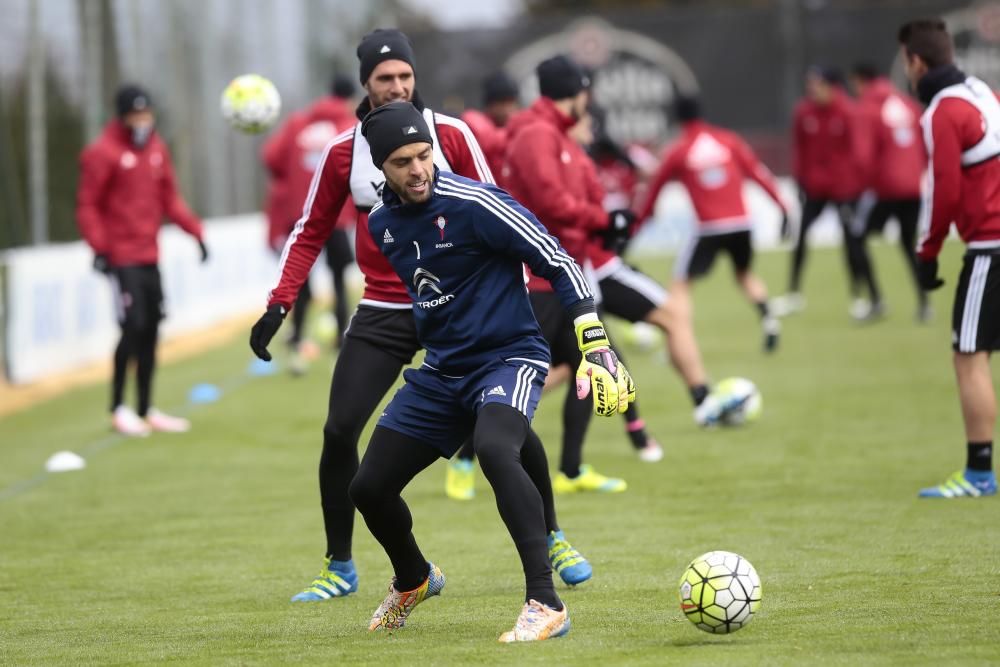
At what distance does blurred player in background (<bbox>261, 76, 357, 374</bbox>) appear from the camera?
15195mm

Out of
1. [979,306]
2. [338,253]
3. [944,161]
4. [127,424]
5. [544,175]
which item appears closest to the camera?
[944,161]

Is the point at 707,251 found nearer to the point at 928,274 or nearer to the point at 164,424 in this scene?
the point at 164,424

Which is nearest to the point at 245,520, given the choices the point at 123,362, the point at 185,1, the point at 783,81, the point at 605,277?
the point at 605,277

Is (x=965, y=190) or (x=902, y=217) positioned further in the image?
(x=902, y=217)

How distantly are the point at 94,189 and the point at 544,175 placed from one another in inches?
172

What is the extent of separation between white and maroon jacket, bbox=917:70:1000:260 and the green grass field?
A: 1.35m

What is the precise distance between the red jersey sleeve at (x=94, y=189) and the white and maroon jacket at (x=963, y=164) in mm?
6156

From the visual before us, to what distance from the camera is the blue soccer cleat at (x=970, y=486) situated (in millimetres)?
8320

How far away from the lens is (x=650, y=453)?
1010cm

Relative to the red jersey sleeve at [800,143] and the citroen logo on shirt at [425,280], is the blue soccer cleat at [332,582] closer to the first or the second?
the citroen logo on shirt at [425,280]

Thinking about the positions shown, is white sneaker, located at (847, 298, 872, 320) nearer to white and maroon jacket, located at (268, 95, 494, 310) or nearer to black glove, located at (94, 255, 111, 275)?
black glove, located at (94, 255, 111, 275)

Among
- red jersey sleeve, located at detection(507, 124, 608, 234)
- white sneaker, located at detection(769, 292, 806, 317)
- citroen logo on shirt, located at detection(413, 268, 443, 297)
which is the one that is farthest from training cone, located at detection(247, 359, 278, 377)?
citroen logo on shirt, located at detection(413, 268, 443, 297)

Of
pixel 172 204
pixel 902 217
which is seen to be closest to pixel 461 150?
pixel 172 204

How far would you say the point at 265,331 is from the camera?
645cm
